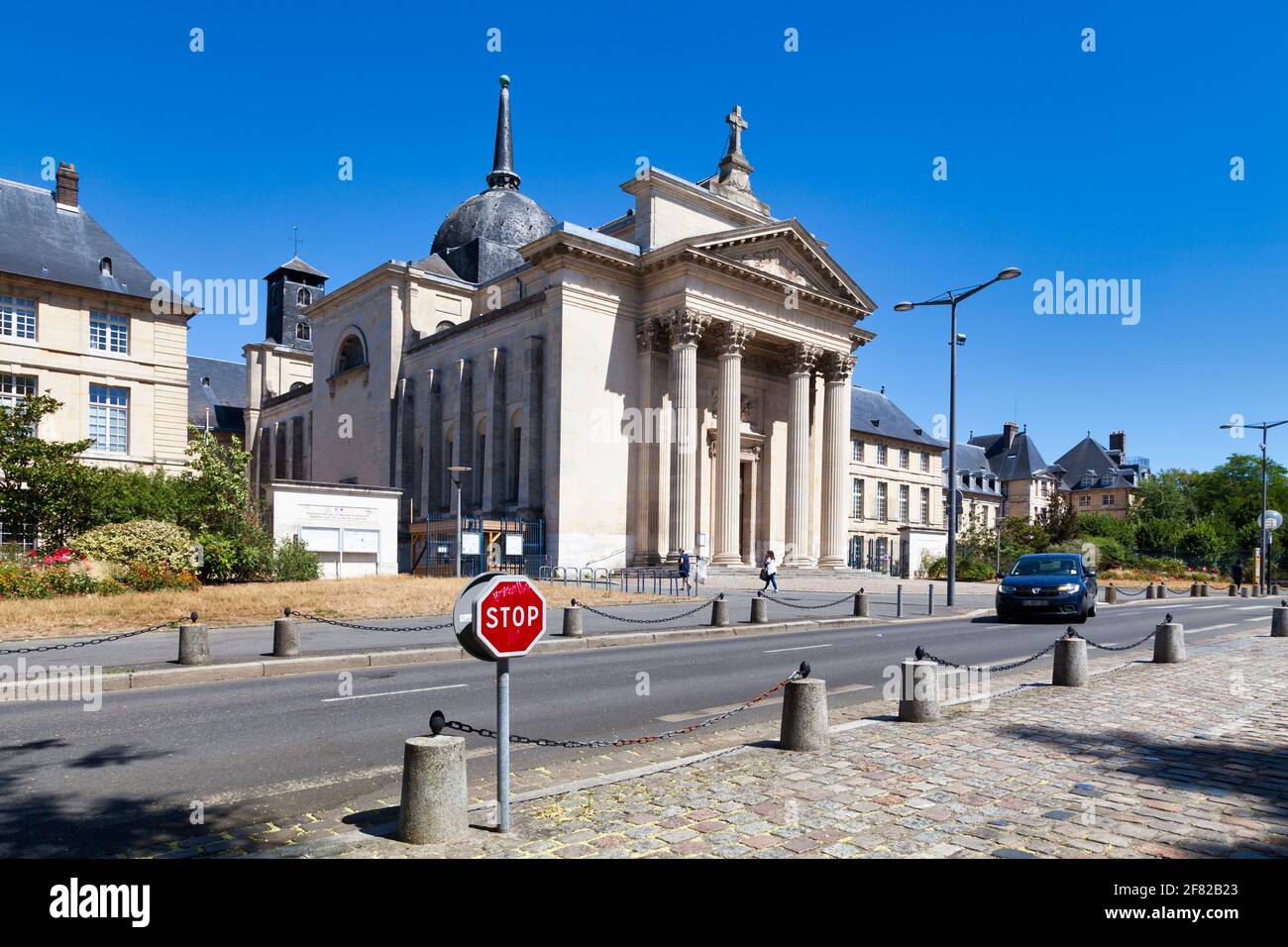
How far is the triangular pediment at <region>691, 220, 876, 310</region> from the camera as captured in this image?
35875mm

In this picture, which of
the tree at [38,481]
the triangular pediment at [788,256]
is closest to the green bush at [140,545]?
the tree at [38,481]

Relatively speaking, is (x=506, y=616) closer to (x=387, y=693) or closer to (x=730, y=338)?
(x=387, y=693)

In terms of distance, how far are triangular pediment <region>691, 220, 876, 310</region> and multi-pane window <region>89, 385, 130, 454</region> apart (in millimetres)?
25687

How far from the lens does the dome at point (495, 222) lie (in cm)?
5178

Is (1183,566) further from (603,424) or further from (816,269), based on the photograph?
(603,424)

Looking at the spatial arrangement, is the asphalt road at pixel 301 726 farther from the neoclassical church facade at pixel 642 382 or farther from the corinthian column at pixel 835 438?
the corinthian column at pixel 835 438

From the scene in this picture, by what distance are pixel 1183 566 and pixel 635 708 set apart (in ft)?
191

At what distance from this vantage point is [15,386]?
32969mm

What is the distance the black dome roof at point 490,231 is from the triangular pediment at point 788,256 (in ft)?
56.3

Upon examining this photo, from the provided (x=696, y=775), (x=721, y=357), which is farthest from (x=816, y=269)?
(x=696, y=775)

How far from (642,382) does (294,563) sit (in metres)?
18.3

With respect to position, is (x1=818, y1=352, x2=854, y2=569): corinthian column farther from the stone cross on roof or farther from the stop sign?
the stop sign

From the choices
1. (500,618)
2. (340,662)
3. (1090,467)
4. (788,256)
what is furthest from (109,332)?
(1090,467)

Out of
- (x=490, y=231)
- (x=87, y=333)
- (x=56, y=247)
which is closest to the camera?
(x=87, y=333)
